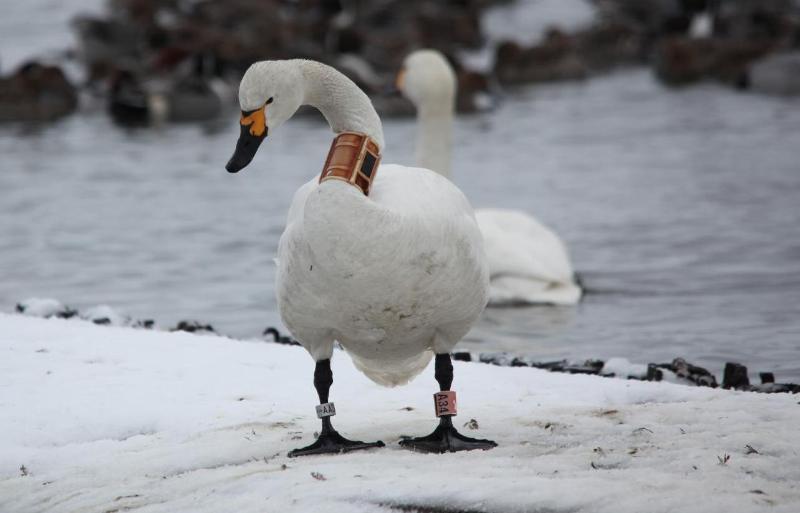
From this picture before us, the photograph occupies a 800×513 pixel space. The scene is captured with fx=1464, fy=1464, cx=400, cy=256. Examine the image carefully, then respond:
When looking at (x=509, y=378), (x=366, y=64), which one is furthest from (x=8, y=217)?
(x=366, y=64)

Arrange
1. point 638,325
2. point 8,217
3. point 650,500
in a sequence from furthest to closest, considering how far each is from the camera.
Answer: point 8,217, point 638,325, point 650,500

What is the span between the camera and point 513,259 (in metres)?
11.5

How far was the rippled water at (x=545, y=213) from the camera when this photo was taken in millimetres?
11133

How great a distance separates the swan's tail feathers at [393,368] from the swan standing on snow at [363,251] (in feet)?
0.21

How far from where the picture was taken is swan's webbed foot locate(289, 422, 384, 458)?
5.79 meters

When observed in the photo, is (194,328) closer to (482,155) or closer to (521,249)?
(521,249)

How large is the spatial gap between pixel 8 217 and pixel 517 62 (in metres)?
16.3

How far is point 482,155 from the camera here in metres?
21.9

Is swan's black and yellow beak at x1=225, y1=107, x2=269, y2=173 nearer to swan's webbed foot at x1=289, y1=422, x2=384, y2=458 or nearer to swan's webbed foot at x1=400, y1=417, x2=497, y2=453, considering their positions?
swan's webbed foot at x1=289, y1=422, x2=384, y2=458

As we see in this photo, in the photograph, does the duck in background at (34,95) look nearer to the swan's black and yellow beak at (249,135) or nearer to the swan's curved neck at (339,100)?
the swan's curved neck at (339,100)

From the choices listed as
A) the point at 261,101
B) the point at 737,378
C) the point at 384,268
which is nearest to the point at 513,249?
the point at 737,378

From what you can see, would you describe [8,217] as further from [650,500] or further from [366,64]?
[366,64]

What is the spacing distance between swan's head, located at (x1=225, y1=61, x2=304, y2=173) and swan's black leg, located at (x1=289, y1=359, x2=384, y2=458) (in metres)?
0.92

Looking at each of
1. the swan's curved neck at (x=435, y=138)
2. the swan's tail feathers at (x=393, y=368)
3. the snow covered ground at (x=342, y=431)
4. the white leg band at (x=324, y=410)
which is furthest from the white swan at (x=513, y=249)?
the white leg band at (x=324, y=410)
